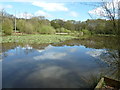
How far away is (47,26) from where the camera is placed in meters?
23.3

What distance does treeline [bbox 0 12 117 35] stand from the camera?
76.8 inches

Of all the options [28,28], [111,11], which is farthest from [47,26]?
[111,11]

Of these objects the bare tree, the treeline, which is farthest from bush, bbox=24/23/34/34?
the bare tree

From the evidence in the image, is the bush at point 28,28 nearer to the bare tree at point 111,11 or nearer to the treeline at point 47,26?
the treeline at point 47,26

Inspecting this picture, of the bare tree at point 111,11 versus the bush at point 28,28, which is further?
the bush at point 28,28

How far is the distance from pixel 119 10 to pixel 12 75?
11.1 ft

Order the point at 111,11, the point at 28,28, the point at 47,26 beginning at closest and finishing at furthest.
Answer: the point at 111,11
the point at 28,28
the point at 47,26

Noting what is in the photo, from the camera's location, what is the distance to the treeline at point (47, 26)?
1.95 meters

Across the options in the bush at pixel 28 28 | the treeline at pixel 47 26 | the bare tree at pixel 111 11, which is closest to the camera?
the bare tree at pixel 111 11

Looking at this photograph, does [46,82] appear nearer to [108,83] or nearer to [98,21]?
[108,83]

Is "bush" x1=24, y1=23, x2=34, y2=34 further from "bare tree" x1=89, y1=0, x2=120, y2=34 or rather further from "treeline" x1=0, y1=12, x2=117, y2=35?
"bare tree" x1=89, y1=0, x2=120, y2=34

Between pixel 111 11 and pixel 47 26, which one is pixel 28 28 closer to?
pixel 47 26

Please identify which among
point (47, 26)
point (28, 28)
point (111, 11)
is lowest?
point (111, 11)

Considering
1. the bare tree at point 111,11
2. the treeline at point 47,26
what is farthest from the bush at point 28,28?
the bare tree at point 111,11
